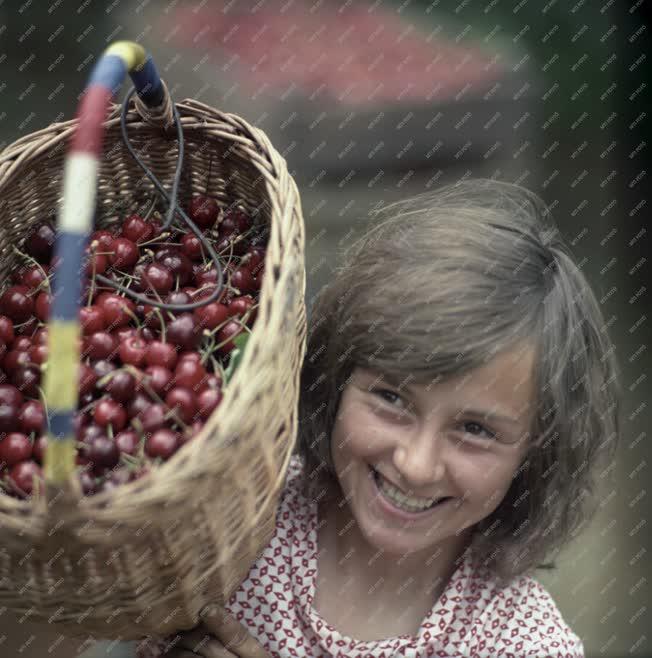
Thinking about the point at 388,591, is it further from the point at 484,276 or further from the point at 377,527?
the point at 484,276

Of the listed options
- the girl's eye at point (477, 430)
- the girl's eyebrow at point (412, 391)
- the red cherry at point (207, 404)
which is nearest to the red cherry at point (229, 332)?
the red cherry at point (207, 404)

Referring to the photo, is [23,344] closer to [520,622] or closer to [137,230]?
[137,230]

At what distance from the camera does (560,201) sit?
99.4 inches

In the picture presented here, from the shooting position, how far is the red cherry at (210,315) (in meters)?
1.03

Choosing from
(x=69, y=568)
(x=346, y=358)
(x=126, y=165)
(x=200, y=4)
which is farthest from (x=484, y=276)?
(x=200, y=4)

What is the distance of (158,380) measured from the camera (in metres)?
0.95

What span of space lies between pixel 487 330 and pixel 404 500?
246mm

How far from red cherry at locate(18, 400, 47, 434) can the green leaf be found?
0.62 feet

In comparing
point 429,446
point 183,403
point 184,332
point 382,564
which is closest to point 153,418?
point 183,403

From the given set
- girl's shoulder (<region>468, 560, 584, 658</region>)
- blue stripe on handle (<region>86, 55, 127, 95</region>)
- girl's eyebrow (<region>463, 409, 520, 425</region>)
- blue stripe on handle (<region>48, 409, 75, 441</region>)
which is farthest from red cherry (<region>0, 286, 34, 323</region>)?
girl's shoulder (<region>468, 560, 584, 658</region>)

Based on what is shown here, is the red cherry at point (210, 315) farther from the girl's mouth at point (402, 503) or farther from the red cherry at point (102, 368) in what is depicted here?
the girl's mouth at point (402, 503)

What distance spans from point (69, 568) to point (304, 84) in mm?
1675

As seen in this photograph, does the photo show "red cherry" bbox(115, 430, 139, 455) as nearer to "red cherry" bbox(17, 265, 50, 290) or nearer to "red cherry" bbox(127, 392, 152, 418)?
"red cherry" bbox(127, 392, 152, 418)

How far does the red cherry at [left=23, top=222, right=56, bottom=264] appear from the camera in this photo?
1141mm
